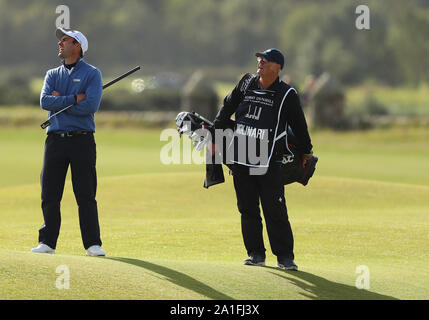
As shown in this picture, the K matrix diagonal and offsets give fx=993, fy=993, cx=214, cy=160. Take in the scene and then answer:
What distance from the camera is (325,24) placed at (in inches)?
5177

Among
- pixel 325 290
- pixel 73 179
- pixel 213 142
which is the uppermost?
pixel 213 142

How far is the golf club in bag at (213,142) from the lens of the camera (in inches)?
352

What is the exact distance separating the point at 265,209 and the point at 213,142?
2.57 feet

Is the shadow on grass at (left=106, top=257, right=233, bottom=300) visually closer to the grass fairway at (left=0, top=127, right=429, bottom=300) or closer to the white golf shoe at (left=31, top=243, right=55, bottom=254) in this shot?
the grass fairway at (left=0, top=127, right=429, bottom=300)

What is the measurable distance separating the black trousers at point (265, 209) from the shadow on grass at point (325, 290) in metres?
0.41

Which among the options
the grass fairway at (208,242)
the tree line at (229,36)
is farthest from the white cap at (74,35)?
the tree line at (229,36)

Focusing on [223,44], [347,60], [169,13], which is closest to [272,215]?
[347,60]

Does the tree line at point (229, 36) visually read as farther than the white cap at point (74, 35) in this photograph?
Yes

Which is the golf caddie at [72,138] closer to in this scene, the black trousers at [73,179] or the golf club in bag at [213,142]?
the black trousers at [73,179]

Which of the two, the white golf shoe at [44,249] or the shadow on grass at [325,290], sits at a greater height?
the white golf shoe at [44,249]

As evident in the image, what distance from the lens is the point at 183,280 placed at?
7.92 m

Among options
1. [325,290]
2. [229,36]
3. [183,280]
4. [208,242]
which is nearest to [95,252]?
[183,280]

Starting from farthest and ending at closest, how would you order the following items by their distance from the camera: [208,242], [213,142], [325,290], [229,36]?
[229,36]
[208,242]
[213,142]
[325,290]

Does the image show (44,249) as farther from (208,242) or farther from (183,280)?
(208,242)
